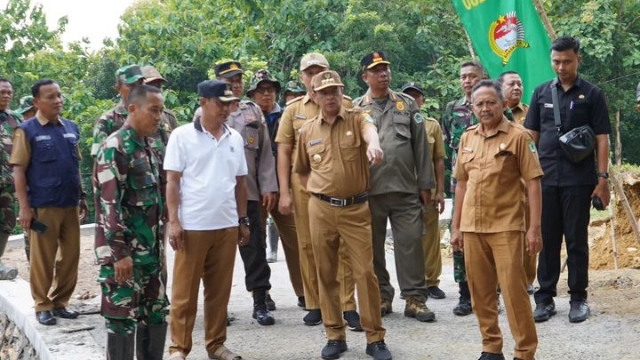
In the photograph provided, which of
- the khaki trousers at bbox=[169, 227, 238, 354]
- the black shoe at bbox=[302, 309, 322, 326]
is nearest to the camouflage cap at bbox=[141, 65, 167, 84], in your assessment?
the khaki trousers at bbox=[169, 227, 238, 354]

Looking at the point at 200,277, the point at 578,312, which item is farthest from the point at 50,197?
the point at 578,312

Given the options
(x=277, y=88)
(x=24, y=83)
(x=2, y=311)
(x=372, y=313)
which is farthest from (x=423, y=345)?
(x=24, y=83)

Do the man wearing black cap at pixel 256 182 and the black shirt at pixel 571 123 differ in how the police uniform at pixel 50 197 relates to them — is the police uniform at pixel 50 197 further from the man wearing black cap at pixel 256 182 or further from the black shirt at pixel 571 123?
the black shirt at pixel 571 123

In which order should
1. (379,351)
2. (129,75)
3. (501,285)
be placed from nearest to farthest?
(501,285)
(379,351)
(129,75)

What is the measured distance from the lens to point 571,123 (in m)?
6.67

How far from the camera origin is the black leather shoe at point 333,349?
5984 millimetres

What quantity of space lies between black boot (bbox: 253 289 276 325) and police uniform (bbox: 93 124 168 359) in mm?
1705

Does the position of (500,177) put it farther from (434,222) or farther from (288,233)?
(434,222)

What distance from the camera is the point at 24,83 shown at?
21.6m

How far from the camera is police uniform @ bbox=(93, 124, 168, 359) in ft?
17.4

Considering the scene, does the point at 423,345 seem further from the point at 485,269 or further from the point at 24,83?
the point at 24,83

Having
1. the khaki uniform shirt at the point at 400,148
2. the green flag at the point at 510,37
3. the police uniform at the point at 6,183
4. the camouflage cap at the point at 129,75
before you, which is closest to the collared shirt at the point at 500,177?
the khaki uniform shirt at the point at 400,148

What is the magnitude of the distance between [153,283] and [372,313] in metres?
1.51

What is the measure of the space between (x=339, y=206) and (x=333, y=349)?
101cm
